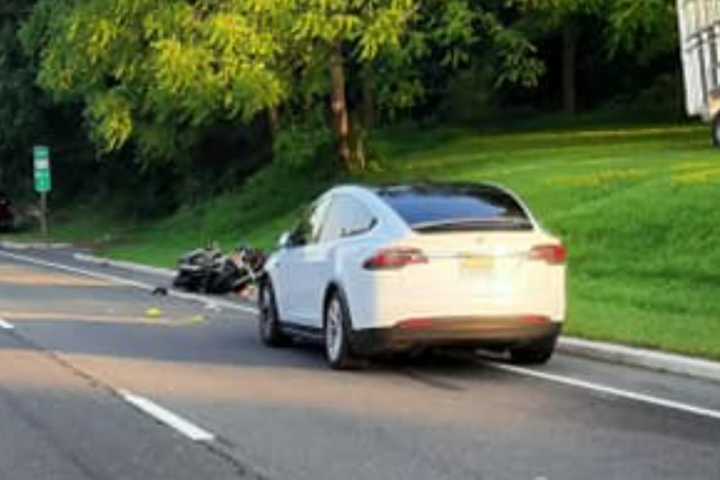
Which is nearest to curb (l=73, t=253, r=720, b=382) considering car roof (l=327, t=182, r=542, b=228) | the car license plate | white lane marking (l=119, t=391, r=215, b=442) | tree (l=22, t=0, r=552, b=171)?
car roof (l=327, t=182, r=542, b=228)

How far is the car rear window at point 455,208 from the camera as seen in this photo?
13.8 m

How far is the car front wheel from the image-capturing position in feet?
45.9

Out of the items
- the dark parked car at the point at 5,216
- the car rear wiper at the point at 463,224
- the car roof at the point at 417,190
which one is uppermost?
the car roof at the point at 417,190

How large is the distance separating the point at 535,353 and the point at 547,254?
3.37 feet

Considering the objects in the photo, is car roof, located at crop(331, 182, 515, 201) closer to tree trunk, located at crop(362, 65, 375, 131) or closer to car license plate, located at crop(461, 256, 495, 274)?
car license plate, located at crop(461, 256, 495, 274)

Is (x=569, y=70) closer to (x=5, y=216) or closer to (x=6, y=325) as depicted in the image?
(x=5, y=216)

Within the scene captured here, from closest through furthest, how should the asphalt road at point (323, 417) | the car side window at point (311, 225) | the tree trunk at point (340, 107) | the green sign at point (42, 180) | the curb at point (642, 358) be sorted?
the asphalt road at point (323, 417) < the curb at point (642, 358) < the car side window at point (311, 225) < the tree trunk at point (340, 107) < the green sign at point (42, 180)

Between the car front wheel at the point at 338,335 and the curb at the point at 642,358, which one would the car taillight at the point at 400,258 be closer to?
the car front wheel at the point at 338,335

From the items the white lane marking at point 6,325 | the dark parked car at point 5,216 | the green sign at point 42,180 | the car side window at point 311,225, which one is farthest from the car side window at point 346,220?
the dark parked car at point 5,216

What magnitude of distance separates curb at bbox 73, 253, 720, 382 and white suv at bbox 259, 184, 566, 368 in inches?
23.2

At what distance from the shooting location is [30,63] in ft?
203

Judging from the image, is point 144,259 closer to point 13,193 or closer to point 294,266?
point 294,266

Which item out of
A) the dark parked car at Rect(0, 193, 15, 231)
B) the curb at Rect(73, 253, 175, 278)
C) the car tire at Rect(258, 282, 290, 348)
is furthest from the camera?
the dark parked car at Rect(0, 193, 15, 231)

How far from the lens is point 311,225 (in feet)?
51.7
